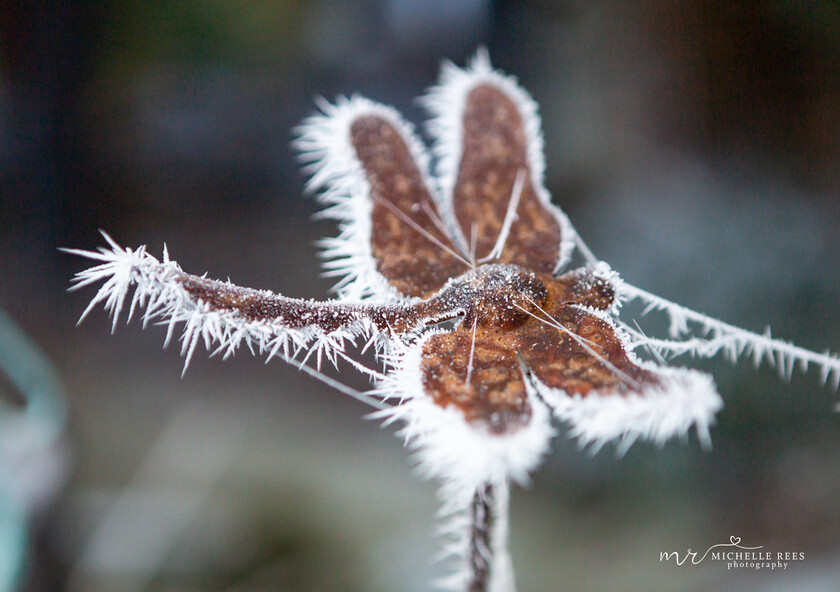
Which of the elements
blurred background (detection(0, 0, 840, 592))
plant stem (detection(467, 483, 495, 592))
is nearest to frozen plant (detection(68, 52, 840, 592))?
plant stem (detection(467, 483, 495, 592))

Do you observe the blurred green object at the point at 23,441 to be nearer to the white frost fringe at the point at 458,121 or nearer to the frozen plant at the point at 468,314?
the frozen plant at the point at 468,314

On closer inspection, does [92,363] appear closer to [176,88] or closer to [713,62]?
[176,88]

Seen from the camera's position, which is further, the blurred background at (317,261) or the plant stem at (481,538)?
the blurred background at (317,261)

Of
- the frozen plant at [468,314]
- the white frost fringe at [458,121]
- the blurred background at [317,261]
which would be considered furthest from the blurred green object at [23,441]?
the white frost fringe at [458,121]

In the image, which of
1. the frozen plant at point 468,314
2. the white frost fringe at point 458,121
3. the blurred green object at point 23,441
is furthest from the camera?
the blurred green object at point 23,441

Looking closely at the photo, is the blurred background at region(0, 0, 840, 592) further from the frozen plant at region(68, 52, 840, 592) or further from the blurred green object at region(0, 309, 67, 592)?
Answer: the frozen plant at region(68, 52, 840, 592)

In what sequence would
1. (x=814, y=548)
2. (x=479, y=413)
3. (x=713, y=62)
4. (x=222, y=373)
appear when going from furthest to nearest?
(x=222, y=373), (x=713, y=62), (x=814, y=548), (x=479, y=413)

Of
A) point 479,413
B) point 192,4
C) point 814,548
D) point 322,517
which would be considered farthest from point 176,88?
point 814,548

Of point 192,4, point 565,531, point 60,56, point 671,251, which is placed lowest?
point 565,531
